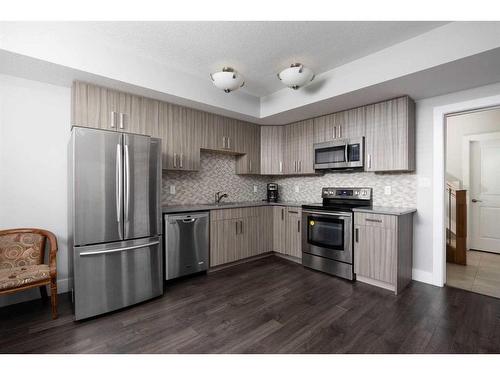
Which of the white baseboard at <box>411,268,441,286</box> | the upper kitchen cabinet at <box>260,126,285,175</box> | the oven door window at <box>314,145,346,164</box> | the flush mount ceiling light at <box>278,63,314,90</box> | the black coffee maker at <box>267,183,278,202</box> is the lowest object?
the white baseboard at <box>411,268,441,286</box>

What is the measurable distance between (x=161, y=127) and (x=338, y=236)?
2.75m

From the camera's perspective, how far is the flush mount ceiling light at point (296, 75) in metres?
2.44

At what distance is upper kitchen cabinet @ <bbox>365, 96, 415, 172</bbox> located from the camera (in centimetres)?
285

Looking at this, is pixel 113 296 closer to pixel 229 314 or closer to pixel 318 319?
pixel 229 314

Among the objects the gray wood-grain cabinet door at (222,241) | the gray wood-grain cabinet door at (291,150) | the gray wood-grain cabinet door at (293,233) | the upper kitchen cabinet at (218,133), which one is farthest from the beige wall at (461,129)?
the gray wood-grain cabinet door at (222,241)

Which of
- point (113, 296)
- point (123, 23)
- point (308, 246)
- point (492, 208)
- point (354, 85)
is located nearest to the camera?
point (123, 23)

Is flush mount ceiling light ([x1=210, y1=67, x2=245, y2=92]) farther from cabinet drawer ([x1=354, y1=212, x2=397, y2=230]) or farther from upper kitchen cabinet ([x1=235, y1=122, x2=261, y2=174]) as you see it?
cabinet drawer ([x1=354, y1=212, x2=397, y2=230])

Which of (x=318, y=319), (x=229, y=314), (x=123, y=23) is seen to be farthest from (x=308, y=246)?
(x=123, y=23)

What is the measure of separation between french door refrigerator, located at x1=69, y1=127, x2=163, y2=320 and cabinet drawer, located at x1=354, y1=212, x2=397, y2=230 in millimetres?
2368

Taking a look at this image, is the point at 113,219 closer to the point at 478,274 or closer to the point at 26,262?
the point at 26,262

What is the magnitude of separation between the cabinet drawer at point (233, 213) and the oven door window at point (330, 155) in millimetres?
1272

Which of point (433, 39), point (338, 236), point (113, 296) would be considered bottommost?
point (113, 296)

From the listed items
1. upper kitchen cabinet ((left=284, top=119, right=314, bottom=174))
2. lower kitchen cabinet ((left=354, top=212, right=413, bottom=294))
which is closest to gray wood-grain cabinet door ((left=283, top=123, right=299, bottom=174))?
upper kitchen cabinet ((left=284, top=119, right=314, bottom=174))

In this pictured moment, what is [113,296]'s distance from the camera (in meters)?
2.22
